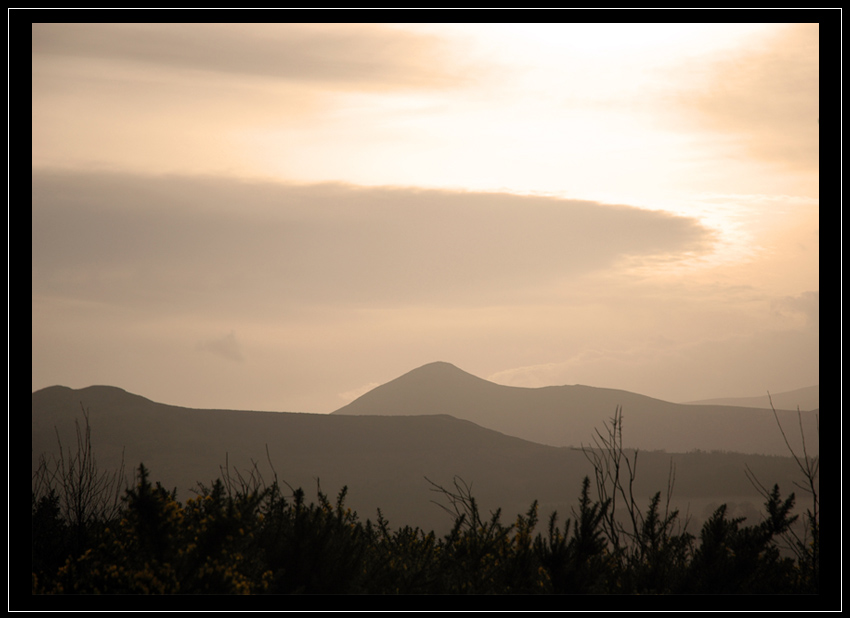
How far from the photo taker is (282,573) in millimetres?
5840

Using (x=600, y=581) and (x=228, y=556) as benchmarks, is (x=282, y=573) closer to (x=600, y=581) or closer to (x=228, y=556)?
(x=228, y=556)

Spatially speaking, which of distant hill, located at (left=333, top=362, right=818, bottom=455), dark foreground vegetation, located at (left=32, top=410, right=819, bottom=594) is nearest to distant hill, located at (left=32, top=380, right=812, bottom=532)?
distant hill, located at (left=333, top=362, right=818, bottom=455)

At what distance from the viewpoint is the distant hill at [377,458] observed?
215 ft

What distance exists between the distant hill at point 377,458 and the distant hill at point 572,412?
80.2 ft

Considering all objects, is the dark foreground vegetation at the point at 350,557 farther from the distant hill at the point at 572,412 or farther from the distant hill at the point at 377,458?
the distant hill at the point at 572,412

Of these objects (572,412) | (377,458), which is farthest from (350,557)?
(572,412)

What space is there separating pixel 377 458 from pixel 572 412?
3392 inches

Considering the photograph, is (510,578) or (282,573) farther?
(510,578)

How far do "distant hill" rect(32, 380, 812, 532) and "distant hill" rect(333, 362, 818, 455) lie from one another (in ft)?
80.2
